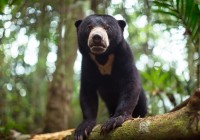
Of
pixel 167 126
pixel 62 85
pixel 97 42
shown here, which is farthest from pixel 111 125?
pixel 62 85

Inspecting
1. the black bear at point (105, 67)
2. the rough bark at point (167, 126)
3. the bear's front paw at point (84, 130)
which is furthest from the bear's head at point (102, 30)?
the rough bark at point (167, 126)

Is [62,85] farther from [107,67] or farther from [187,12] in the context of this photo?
[187,12]

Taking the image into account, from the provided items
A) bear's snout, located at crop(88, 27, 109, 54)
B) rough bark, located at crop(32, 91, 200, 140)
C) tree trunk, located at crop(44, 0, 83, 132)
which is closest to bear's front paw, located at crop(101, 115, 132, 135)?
rough bark, located at crop(32, 91, 200, 140)

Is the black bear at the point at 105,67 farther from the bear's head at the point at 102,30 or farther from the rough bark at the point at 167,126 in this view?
the rough bark at the point at 167,126

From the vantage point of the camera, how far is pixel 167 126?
9.39 feet

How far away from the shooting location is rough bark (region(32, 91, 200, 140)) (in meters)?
2.71

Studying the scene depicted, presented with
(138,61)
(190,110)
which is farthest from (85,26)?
(138,61)

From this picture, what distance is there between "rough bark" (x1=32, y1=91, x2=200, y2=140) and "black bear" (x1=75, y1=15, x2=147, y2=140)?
2.80ft

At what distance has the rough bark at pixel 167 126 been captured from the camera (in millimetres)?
2707

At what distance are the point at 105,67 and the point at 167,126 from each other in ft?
6.64

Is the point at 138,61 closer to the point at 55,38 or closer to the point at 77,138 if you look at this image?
the point at 55,38

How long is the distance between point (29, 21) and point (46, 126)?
2.34 m

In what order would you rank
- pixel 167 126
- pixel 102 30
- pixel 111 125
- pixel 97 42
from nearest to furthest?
pixel 167 126
pixel 111 125
pixel 97 42
pixel 102 30

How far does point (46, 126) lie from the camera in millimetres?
6965
